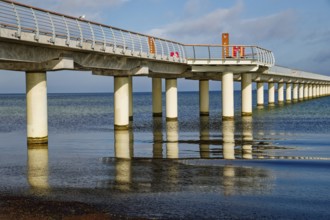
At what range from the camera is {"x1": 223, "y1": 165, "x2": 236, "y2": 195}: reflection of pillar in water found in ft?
46.3

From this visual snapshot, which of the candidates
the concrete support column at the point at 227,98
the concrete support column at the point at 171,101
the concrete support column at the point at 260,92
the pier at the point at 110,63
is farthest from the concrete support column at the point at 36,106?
the concrete support column at the point at 260,92

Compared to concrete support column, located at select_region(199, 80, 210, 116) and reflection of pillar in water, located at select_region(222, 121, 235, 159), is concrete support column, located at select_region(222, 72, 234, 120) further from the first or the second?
reflection of pillar in water, located at select_region(222, 121, 235, 159)

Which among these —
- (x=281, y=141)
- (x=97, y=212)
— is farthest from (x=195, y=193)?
(x=281, y=141)

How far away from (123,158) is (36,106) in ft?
24.8

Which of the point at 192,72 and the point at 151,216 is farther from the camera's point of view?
the point at 192,72

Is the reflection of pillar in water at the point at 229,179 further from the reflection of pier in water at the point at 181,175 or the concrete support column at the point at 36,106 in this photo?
the concrete support column at the point at 36,106

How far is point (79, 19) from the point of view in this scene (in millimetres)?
27609

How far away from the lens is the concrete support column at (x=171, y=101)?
49438mm

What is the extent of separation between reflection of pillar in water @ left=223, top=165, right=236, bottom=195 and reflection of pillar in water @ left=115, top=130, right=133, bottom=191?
2887 millimetres

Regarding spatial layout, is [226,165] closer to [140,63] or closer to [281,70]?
[140,63]

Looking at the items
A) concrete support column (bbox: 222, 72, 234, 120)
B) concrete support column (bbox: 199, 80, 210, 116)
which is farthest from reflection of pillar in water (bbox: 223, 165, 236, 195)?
concrete support column (bbox: 199, 80, 210, 116)

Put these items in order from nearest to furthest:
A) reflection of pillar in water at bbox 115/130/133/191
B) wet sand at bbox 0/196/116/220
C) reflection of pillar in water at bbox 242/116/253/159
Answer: wet sand at bbox 0/196/116/220 < reflection of pillar in water at bbox 115/130/133/191 < reflection of pillar in water at bbox 242/116/253/159

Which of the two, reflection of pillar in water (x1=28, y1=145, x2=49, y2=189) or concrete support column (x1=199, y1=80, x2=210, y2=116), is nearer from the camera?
reflection of pillar in water (x1=28, y1=145, x2=49, y2=189)

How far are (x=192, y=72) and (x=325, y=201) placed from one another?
39220 mm
